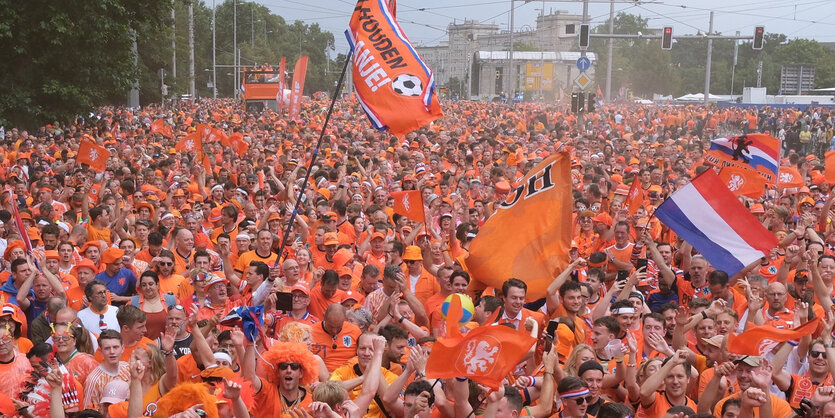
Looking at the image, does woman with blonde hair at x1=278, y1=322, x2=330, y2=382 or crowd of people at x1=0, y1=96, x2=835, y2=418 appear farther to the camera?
woman with blonde hair at x1=278, y1=322, x2=330, y2=382

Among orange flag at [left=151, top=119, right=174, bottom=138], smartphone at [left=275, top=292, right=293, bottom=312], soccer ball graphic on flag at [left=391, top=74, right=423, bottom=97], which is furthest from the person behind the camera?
orange flag at [left=151, top=119, right=174, bottom=138]

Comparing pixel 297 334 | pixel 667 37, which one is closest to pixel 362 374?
pixel 297 334

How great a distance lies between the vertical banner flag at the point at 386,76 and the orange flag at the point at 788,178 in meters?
5.72

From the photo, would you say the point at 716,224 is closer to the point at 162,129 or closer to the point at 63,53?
the point at 63,53

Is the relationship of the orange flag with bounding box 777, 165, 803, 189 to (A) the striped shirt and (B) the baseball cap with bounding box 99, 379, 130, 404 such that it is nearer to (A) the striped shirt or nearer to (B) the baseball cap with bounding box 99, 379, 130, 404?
(A) the striped shirt

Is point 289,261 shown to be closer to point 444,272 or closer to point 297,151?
point 444,272

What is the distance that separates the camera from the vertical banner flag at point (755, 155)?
13453 millimetres

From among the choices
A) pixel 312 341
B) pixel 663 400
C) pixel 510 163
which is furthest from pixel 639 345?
pixel 510 163

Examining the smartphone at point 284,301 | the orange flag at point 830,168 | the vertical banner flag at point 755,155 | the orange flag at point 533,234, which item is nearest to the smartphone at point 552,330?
the orange flag at point 533,234

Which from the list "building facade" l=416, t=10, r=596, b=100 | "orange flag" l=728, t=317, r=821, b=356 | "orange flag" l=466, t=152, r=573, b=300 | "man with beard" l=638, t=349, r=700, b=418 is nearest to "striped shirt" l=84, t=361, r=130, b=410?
"man with beard" l=638, t=349, r=700, b=418

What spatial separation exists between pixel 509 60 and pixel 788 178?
50.9 metres

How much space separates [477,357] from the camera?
5641 millimetres

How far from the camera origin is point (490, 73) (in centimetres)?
12050

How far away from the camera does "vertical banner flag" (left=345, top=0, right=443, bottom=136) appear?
1131 cm
